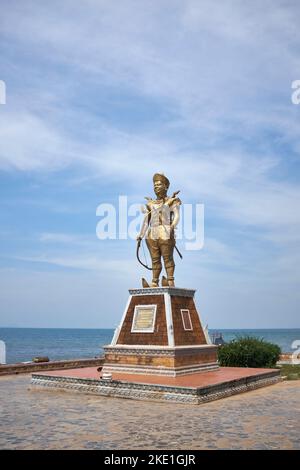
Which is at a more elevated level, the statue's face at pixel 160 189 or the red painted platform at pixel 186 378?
the statue's face at pixel 160 189

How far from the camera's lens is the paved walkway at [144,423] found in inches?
305

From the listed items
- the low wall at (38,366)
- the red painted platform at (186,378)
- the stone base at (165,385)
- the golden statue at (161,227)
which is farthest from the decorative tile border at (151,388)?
the golden statue at (161,227)

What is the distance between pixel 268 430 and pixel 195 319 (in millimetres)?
8156

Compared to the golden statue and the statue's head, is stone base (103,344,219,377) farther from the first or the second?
the statue's head

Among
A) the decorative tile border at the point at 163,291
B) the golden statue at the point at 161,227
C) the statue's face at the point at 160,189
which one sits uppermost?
the statue's face at the point at 160,189

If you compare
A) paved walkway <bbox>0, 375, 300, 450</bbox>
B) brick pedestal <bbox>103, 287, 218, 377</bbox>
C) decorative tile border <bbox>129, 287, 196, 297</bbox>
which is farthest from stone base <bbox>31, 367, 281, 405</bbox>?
decorative tile border <bbox>129, 287, 196, 297</bbox>

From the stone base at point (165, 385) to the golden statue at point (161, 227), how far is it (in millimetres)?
3796

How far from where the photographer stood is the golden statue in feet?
55.0

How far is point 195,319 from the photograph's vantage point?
16.8 m

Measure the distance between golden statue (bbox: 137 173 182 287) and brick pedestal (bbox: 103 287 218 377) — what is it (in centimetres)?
90

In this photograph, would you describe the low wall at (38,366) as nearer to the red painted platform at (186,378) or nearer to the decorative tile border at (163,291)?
the red painted platform at (186,378)

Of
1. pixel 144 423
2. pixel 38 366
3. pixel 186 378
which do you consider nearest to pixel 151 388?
pixel 186 378
